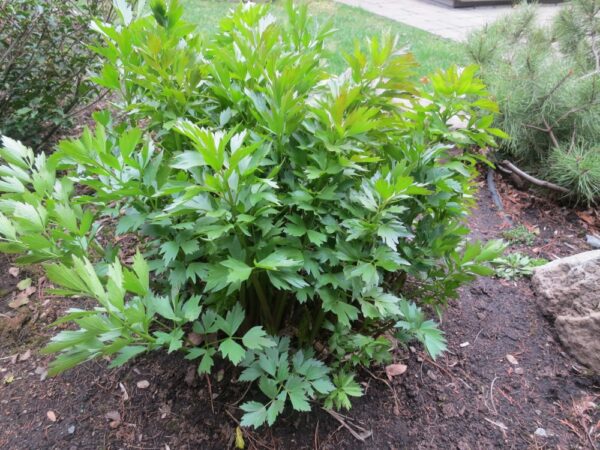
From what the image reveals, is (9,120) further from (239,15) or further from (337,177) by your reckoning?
(337,177)

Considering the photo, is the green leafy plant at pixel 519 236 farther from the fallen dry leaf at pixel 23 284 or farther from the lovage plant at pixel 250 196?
the fallen dry leaf at pixel 23 284

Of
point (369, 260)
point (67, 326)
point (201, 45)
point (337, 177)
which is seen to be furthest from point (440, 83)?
point (67, 326)

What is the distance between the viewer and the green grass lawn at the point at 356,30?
627 centimetres

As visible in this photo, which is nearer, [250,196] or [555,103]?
[250,196]

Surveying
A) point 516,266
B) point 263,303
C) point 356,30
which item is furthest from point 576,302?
point 356,30

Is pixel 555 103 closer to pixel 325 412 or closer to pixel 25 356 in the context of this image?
pixel 325 412

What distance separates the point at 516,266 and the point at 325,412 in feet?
5.41

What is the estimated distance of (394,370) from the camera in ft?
7.10

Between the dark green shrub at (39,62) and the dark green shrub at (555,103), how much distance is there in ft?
10.1

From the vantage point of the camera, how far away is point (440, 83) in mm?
1630

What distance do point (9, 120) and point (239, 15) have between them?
1.96 m

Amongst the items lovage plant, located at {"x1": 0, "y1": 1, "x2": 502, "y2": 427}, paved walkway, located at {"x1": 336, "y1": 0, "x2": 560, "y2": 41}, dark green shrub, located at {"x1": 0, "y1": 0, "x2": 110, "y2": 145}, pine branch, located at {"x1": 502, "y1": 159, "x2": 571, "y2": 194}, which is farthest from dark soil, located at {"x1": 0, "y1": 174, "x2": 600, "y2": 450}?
paved walkway, located at {"x1": 336, "y1": 0, "x2": 560, "y2": 41}

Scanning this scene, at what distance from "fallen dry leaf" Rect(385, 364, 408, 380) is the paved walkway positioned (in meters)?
7.40

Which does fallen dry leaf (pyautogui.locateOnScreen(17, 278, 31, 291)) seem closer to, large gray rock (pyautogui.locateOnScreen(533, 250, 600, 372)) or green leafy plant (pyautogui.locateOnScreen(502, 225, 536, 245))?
large gray rock (pyautogui.locateOnScreen(533, 250, 600, 372))
